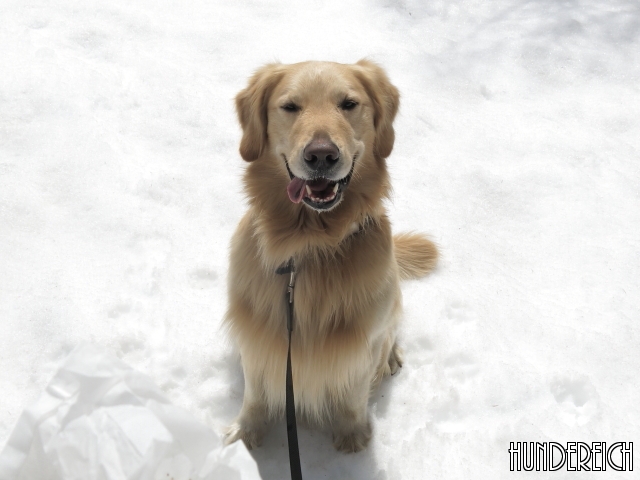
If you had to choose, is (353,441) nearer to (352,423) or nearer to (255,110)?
(352,423)

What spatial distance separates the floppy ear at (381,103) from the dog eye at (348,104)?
15cm

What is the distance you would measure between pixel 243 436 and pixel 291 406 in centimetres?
51

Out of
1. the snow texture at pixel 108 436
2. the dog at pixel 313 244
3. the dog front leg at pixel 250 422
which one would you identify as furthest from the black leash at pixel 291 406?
the dog front leg at pixel 250 422

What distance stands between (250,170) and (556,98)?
3091mm

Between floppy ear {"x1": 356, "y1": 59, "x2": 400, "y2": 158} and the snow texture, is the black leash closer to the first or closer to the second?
the snow texture

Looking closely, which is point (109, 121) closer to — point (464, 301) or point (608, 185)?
point (464, 301)

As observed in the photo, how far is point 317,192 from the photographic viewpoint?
218 cm

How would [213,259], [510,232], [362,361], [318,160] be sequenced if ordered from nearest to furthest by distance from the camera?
[318,160] < [362,361] < [213,259] < [510,232]

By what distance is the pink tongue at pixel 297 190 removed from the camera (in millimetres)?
2189

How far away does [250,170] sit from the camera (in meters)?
2.46

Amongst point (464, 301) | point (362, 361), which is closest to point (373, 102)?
point (362, 361)

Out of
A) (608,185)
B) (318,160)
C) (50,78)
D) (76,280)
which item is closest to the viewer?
(318,160)

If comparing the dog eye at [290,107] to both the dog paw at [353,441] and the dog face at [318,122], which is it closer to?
the dog face at [318,122]

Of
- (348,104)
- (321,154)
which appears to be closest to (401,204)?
(348,104)
